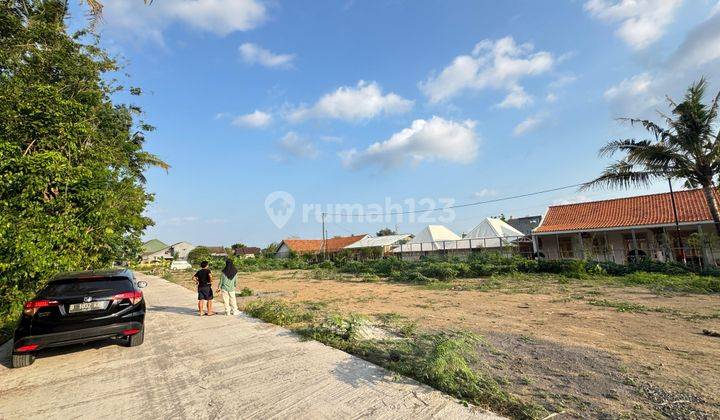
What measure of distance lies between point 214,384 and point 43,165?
5655 millimetres

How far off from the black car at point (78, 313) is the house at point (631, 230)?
73.5 ft

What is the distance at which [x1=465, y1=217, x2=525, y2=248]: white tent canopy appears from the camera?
28.3m

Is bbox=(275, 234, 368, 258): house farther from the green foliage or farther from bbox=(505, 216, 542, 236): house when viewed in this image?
the green foliage

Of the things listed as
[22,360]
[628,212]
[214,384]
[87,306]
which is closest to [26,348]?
[22,360]

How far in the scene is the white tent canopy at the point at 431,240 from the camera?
104 ft

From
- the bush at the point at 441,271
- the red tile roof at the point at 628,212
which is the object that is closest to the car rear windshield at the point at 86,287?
the bush at the point at 441,271

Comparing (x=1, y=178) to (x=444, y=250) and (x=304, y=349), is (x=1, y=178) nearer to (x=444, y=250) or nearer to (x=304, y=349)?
(x=304, y=349)

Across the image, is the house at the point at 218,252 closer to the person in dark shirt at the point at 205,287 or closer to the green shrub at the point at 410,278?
the green shrub at the point at 410,278

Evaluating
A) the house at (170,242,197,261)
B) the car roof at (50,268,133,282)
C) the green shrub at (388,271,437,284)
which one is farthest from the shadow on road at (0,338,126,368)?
the house at (170,242,197,261)

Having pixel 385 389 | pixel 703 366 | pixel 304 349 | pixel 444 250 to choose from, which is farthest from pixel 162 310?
pixel 444 250

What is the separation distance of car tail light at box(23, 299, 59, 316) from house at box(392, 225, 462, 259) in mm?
28408

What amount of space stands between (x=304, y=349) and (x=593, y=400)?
3807 mm

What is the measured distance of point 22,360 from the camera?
5.08m

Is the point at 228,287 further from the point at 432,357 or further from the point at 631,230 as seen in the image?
the point at 631,230
